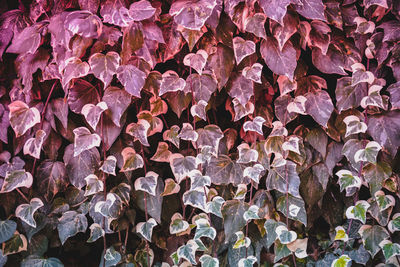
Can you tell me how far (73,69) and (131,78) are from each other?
182 millimetres

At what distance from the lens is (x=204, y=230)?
4.65ft

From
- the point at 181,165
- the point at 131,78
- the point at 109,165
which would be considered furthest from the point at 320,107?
the point at 109,165

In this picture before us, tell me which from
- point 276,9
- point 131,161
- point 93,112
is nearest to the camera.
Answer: point 276,9

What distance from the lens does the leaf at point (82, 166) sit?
1.39 metres

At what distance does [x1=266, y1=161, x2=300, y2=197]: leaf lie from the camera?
1384 mm

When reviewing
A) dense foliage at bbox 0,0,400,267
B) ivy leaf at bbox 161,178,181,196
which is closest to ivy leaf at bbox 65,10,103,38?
dense foliage at bbox 0,0,400,267

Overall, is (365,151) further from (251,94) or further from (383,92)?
(251,94)

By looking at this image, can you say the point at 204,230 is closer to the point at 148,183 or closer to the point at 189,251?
the point at 189,251

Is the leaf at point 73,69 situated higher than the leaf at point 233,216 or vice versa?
the leaf at point 73,69

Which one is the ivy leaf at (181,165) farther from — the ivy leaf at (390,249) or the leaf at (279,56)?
the ivy leaf at (390,249)

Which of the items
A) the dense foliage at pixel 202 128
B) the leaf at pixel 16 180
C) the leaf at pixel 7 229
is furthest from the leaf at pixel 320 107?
the leaf at pixel 7 229

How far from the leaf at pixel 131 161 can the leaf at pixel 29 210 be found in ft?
1.12

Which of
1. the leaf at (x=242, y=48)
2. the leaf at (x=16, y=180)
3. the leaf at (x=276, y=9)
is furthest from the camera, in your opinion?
the leaf at (x=16, y=180)

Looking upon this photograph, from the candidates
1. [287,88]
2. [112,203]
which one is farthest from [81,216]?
[287,88]
